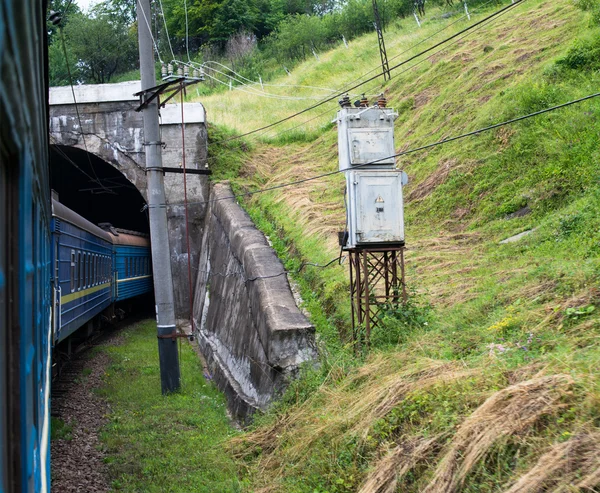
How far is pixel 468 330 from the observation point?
27.4ft

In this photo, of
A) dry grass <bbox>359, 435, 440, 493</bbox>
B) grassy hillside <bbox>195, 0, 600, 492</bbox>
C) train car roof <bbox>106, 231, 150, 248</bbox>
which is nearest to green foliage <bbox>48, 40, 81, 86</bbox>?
train car roof <bbox>106, 231, 150, 248</bbox>

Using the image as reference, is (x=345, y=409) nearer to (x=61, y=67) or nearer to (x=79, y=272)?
(x=79, y=272)

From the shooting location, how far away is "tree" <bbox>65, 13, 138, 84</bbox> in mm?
55594

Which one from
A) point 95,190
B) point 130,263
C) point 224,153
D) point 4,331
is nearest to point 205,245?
point 130,263

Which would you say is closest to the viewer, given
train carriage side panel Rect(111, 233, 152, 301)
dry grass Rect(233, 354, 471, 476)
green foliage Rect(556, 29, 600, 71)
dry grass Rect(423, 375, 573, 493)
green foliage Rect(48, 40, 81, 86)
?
dry grass Rect(423, 375, 573, 493)

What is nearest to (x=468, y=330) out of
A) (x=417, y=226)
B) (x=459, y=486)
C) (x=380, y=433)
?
(x=380, y=433)

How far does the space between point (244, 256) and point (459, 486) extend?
1046cm

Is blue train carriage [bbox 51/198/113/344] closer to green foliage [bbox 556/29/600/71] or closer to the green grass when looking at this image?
the green grass

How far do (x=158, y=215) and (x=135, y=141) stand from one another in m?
10.7

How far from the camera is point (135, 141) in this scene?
914 inches

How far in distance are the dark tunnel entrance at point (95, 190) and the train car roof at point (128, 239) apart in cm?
126

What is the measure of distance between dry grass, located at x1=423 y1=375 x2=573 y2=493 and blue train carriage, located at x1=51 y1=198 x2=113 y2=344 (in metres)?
6.61

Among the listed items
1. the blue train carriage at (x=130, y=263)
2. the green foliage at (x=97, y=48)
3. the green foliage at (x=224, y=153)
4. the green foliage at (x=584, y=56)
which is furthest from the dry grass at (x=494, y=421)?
the green foliage at (x=97, y=48)

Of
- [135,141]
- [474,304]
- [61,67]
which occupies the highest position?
[61,67]
